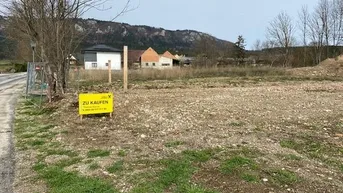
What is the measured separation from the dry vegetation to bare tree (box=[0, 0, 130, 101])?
3.36 metres

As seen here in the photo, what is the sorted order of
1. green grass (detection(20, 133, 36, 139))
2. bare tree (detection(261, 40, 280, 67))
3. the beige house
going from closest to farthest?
green grass (detection(20, 133, 36, 139)) → bare tree (detection(261, 40, 280, 67)) → the beige house

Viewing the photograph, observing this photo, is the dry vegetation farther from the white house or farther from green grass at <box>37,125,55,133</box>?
the white house

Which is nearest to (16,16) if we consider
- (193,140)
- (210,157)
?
(193,140)

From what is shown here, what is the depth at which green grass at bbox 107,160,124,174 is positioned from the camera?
482cm

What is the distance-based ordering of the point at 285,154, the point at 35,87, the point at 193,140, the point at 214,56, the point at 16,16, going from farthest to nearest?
the point at 214,56 < the point at 35,87 < the point at 16,16 < the point at 193,140 < the point at 285,154

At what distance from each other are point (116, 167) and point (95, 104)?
390cm

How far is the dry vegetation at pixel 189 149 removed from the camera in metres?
4.31

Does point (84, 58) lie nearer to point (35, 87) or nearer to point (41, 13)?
point (35, 87)

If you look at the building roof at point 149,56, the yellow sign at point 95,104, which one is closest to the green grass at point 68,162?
the yellow sign at point 95,104

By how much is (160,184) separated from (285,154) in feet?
7.51

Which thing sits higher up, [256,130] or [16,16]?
[16,16]

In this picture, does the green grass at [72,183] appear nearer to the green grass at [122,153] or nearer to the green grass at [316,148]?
the green grass at [122,153]

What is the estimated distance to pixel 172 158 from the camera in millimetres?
5234

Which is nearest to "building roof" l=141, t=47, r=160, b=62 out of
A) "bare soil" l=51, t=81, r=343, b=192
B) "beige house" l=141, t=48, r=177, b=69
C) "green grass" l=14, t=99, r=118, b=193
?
"beige house" l=141, t=48, r=177, b=69
